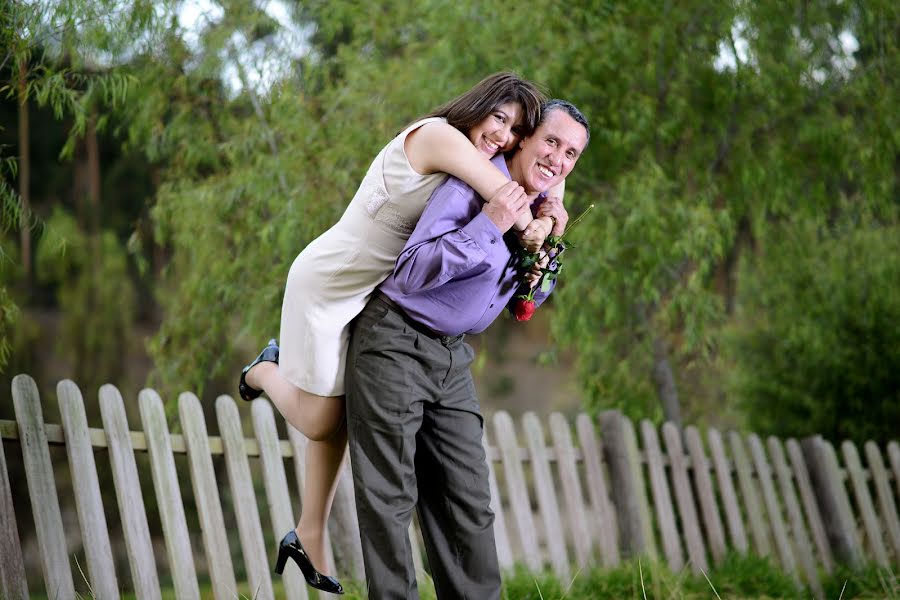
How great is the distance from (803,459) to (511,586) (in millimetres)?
2673

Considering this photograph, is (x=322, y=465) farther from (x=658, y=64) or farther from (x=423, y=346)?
(x=658, y=64)

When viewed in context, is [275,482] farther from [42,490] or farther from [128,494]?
[42,490]

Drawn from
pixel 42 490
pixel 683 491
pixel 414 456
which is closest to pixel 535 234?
pixel 414 456

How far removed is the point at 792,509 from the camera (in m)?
5.67

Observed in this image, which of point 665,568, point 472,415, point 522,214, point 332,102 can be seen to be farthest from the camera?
point 332,102

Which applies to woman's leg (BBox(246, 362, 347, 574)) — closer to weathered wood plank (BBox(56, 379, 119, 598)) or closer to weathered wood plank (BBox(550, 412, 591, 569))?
weathered wood plank (BBox(56, 379, 119, 598))

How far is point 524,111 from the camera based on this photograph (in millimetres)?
2588

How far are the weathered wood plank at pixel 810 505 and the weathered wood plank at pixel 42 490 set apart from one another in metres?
4.10

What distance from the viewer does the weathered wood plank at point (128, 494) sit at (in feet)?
11.1

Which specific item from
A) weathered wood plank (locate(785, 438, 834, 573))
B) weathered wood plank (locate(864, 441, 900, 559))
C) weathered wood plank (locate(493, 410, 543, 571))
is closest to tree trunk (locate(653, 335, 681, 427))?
weathered wood plank (locate(785, 438, 834, 573))

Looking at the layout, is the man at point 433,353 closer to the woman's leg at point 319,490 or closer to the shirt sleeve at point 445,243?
the shirt sleeve at point 445,243

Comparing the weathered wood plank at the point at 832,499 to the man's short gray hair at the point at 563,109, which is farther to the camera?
the weathered wood plank at the point at 832,499

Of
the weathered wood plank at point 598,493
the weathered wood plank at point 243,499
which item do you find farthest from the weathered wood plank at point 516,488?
the weathered wood plank at point 243,499

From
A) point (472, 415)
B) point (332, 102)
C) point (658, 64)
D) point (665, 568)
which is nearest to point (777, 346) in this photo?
point (658, 64)
